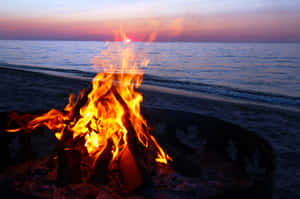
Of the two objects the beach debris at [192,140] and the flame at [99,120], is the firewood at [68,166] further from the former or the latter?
the beach debris at [192,140]

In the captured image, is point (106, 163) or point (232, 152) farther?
point (232, 152)

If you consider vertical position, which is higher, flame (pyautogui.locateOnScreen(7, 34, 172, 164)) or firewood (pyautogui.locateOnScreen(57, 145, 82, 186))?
flame (pyautogui.locateOnScreen(7, 34, 172, 164))

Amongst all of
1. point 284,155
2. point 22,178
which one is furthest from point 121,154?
point 284,155

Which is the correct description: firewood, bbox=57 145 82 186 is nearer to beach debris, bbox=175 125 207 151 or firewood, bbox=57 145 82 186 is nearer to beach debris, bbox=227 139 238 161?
beach debris, bbox=175 125 207 151

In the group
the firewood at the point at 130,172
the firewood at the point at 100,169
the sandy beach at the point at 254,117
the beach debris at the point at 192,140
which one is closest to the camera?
the firewood at the point at 130,172

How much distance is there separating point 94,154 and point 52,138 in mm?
2272

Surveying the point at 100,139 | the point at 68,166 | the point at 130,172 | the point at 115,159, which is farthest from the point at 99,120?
the point at 130,172

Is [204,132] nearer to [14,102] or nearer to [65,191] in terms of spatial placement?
[65,191]

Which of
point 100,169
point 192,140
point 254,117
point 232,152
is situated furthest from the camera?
point 254,117

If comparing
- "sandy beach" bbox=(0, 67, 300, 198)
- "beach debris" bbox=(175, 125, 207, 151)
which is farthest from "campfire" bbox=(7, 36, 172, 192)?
"beach debris" bbox=(175, 125, 207, 151)

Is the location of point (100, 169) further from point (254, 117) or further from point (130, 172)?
point (254, 117)

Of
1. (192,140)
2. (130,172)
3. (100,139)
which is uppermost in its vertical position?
(100,139)

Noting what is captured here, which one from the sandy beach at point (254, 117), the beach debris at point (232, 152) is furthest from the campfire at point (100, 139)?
the beach debris at point (232, 152)

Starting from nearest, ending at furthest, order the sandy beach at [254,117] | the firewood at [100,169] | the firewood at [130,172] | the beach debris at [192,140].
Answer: the firewood at [130,172], the firewood at [100,169], the sandy beach at [254,117], the beach debris at [192,140]
